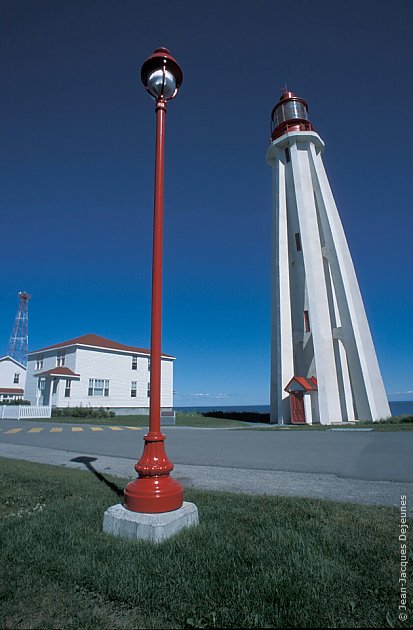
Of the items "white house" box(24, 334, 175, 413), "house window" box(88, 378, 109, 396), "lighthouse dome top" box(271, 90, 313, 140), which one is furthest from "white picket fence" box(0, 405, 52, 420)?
"lighthouse dome top" box(271, 90, 313, 140)

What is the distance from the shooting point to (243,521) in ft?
14.2

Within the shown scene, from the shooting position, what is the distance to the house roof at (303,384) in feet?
79.6

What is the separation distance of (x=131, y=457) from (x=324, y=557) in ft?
26.0

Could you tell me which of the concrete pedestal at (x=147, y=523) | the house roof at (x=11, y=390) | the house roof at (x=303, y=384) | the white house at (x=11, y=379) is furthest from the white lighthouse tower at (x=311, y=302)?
the white house at (x=11, y=379)

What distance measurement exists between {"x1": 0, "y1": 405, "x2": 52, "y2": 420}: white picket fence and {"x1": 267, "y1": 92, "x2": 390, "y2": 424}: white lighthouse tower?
18.2 metres

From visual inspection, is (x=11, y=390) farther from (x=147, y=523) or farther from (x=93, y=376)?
(x=147, y=523)

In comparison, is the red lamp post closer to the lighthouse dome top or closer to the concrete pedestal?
the concrete pedestal

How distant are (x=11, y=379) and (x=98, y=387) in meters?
20.1

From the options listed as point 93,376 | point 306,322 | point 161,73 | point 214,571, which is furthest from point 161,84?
point 93,376

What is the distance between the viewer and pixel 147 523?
12.5ft

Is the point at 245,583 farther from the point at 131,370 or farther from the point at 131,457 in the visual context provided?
the point at 131,370

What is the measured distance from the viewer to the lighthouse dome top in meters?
30.2

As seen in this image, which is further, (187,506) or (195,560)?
(187,506)

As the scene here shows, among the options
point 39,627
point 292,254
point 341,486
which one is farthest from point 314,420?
point 39,627
